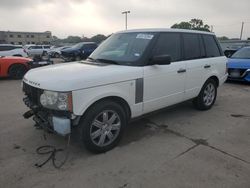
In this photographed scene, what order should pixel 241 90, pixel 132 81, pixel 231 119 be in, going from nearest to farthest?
pixel 132 81 → pixel 231 119 → pixel 241 90

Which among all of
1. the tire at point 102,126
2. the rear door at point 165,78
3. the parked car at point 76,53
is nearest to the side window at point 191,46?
the rear door at point 165,78

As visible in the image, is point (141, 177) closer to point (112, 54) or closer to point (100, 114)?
point (100, 114)

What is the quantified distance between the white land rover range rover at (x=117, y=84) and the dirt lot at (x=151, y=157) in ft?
1.34

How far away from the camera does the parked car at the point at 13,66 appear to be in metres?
9.87

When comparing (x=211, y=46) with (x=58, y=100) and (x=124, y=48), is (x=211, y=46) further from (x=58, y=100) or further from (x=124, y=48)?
(x=58, y=100)

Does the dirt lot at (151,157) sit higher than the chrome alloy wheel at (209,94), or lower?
lower

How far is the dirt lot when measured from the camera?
115 inches

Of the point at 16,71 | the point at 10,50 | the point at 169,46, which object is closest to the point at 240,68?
the point at 169,46

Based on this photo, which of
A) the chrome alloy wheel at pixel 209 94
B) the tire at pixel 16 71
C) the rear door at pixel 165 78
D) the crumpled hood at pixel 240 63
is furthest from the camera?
the tire at pixel 16 71

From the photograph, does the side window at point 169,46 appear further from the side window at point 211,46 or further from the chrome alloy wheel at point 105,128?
the chrome alloy wheel at point 105,128

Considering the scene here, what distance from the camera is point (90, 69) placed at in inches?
140

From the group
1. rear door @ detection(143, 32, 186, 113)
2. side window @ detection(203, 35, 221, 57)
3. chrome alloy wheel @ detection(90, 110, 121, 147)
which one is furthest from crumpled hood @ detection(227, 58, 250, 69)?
chrome alloy wheel @ detection(90, 110, 121, 147)

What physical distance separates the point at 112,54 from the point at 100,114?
135cm

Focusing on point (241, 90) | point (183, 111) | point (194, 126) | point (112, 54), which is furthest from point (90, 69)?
point (241, 90)
